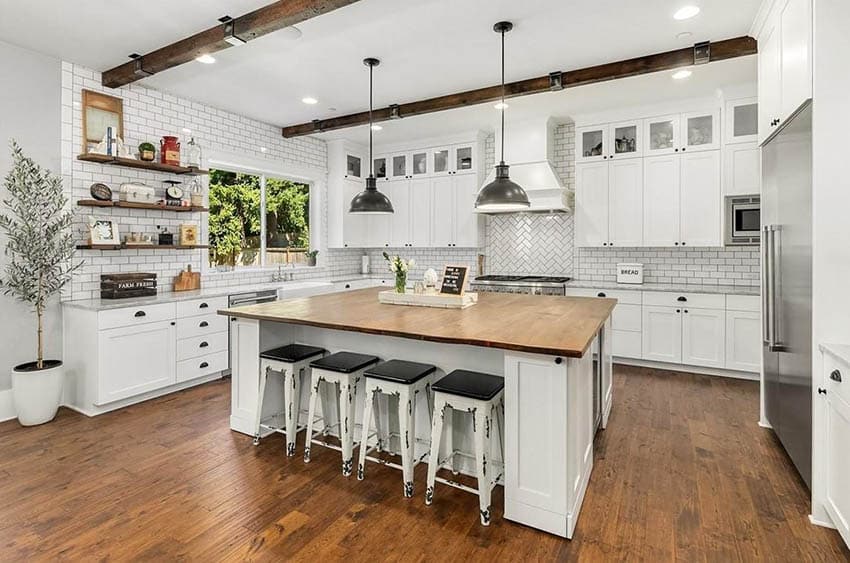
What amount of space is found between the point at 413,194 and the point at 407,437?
4543 mm

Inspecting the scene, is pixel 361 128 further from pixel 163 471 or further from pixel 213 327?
pixel 163 471

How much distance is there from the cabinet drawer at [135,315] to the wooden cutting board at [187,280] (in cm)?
67

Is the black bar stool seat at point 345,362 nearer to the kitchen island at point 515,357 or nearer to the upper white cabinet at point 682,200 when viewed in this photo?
the kitchen island at point 515,357

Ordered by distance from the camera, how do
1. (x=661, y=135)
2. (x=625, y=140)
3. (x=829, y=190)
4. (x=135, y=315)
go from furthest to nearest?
(x=625, y=140), (x=661, y=135), (x=135, y=315), (x=829, y=190)

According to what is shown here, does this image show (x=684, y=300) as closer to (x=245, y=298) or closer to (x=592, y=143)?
(x=592, y=143)

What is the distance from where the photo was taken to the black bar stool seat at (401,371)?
2526mm

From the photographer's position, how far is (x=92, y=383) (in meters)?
3.60

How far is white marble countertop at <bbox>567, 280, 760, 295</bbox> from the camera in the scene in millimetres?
4477

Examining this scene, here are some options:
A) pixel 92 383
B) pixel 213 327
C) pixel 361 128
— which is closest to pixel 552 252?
pixel 361 128

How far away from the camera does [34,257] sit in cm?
343

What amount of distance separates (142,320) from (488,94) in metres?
3.68

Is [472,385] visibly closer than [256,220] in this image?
Yes

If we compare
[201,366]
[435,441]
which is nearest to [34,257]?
[201,366]

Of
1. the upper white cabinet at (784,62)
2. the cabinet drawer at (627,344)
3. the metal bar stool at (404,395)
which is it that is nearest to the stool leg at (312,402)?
the metal bar stool at (404,395)
